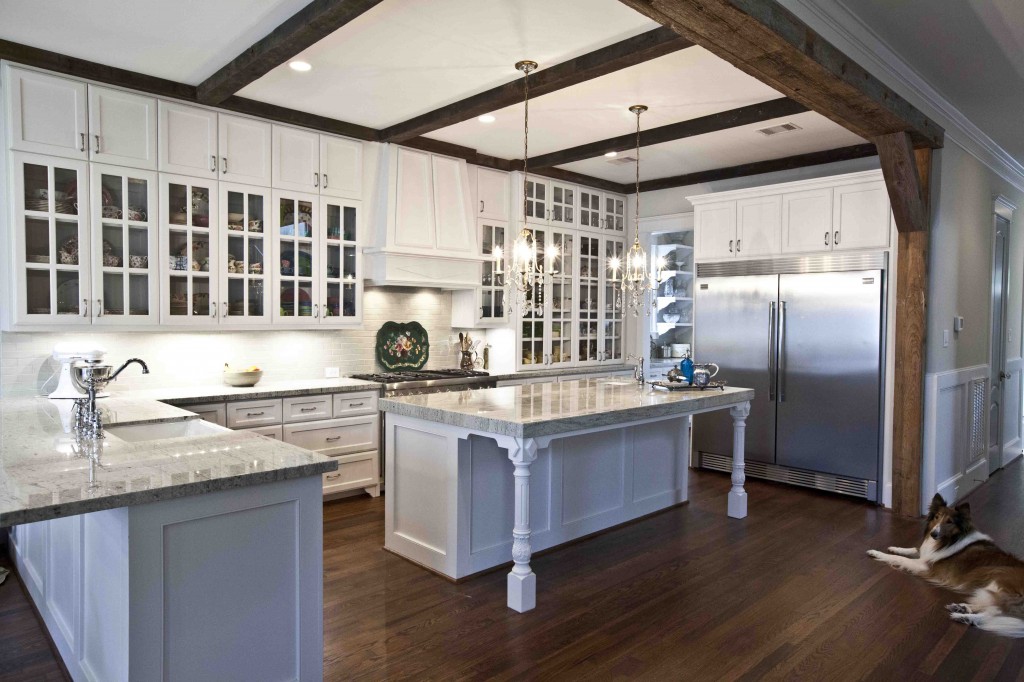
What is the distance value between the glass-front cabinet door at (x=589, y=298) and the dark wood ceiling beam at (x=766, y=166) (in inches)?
33.1

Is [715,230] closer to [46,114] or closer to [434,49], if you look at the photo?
[434,49]

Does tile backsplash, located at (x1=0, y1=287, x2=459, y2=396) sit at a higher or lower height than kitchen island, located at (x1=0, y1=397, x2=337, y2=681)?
higher

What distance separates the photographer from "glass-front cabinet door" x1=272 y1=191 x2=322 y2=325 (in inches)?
180

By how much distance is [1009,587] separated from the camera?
305cm

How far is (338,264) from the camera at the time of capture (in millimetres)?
4926

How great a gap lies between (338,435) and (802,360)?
3543 millimetres

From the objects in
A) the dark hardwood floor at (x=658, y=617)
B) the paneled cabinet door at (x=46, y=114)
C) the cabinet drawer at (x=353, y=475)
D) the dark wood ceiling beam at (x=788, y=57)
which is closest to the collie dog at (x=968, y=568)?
the dark hardwood floor at (x=658, y=617)

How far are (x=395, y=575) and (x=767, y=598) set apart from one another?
1835 millimetres

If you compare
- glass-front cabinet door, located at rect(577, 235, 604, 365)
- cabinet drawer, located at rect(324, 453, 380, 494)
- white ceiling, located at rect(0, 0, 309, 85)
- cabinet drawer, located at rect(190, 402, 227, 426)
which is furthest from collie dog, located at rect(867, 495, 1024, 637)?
white ceiling, located at rect(0, 0, 309, 85)

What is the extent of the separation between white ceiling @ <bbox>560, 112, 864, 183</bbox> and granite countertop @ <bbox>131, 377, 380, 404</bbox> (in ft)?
9.51

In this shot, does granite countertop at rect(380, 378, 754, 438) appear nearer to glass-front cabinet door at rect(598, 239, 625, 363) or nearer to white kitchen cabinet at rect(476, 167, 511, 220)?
white kitchen cabinet at rect(476, 167, 511, 220)

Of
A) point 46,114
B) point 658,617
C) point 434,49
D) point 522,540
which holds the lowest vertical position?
point 658,617

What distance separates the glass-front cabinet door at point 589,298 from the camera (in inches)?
261

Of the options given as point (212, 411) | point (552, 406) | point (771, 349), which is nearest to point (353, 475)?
point (212, 411)
